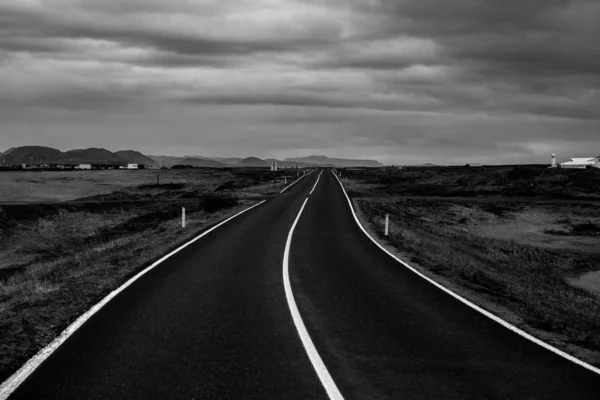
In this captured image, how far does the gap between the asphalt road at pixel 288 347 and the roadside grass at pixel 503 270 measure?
1058 mm

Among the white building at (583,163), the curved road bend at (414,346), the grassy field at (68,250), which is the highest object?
the white building at (583,163)

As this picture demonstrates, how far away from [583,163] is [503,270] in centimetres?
12886

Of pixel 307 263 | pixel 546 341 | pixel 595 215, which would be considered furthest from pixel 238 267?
pixel 595 215

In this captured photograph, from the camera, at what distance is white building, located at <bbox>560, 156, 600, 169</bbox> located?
129625mm

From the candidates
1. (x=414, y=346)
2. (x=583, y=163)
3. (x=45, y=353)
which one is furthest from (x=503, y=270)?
(x=583, y=163)

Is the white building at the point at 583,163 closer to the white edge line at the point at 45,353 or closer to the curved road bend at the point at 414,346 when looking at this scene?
the curved road bend at the point at 414,346

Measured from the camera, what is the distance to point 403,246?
22328 millimetres

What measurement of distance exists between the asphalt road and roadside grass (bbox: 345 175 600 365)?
1058 millimetres

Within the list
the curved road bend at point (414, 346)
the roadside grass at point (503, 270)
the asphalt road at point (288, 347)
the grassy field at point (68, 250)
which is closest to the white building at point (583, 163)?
the roadside grass at point (503, 270)

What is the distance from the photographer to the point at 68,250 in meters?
32.8

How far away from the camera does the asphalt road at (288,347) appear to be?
6766 millimetres

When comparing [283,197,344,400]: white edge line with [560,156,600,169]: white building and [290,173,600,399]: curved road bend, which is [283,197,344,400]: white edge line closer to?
[290,173,600,399]: curved road bend

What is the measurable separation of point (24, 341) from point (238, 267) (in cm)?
767

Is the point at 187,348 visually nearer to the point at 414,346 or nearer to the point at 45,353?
the point at 45,353
